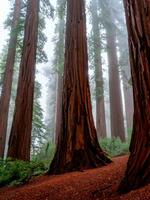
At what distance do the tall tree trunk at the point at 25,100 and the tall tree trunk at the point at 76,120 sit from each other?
1.63 m

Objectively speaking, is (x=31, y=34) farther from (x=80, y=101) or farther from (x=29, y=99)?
(x=80, y=101)

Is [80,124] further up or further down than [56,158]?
further up

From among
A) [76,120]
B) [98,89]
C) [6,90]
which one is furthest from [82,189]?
[98,89]

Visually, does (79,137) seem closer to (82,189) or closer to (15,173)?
(15,173)

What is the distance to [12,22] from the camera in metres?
15.2

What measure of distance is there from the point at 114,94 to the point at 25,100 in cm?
966

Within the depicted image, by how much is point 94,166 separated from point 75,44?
9.99 feet

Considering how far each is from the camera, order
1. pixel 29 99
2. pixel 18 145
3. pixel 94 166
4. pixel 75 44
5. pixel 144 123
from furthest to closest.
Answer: pixel 29 99, pixel 18 145, pixel 75 44, pixel 94 166, pixel 144 123

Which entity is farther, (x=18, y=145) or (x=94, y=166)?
(x=18, y=145)

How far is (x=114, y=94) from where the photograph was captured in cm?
1659

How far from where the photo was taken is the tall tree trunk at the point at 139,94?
2943 mm

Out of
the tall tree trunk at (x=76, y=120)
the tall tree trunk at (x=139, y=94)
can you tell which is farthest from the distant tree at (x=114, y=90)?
the tall tree trunk at (x=139, y=94)

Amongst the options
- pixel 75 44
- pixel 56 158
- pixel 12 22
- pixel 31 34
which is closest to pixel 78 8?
pixel 75 44

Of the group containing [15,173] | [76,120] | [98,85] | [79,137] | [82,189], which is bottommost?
[82,189]
